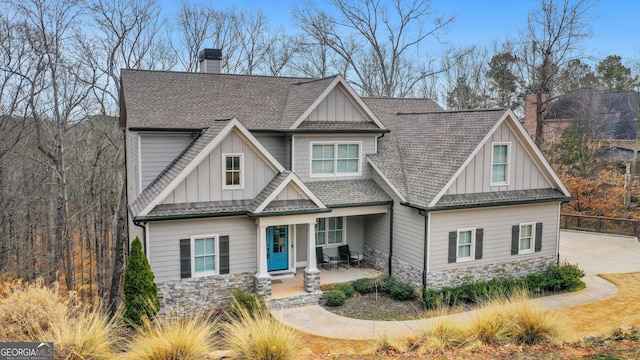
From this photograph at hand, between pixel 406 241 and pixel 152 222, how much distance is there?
796 cm

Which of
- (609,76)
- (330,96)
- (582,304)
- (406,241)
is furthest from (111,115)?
(609,76)

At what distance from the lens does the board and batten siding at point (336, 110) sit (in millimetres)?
17125

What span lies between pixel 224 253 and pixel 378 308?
4.78m

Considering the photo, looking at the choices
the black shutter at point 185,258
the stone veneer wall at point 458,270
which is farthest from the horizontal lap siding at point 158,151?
the stone veneer wall at point 458,270

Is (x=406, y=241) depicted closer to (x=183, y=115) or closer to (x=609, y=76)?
(x=183, y=115)

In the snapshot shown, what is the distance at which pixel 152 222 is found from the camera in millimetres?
13164

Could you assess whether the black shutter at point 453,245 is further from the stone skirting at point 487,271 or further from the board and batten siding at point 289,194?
the board and batten siding at point 289,194

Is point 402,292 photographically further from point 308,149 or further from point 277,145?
point 277,145

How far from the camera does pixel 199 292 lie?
13.8 metres

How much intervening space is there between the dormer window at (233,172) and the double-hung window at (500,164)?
8.26 meters

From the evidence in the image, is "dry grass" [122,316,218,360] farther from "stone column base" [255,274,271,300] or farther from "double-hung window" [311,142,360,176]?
"double-hung window" [311,142,360,176]

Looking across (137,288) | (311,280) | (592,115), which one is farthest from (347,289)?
(592,115)

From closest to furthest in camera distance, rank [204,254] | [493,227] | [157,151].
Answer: [204,254] → [157,151] → [493,227]

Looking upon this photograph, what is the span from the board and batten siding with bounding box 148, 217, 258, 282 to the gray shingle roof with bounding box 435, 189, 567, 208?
5835 millimetres
